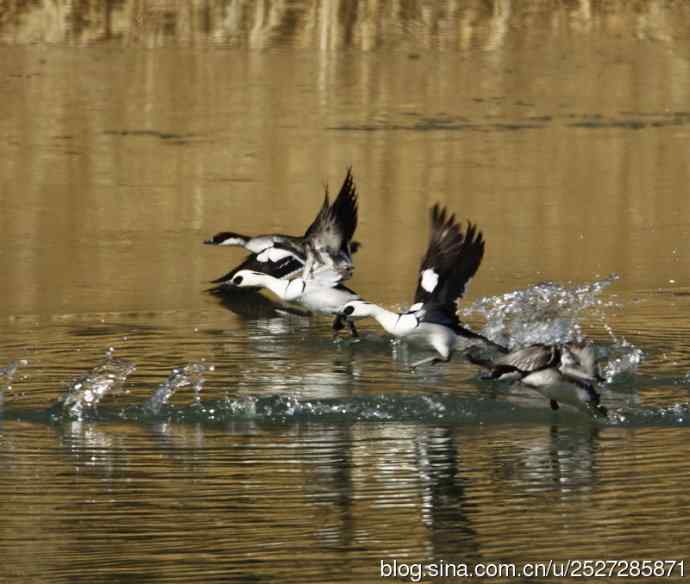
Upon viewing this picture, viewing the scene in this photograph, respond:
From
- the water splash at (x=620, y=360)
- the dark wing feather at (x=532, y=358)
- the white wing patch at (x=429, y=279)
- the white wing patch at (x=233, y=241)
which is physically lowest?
the water splash at (x=620, y=360)

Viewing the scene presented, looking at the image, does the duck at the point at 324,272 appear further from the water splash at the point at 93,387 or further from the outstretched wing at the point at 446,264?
the water splash at the point at 93,387

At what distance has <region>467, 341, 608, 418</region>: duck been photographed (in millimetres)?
9648

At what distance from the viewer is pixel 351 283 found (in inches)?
555

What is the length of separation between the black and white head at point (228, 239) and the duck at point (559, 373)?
4808mm

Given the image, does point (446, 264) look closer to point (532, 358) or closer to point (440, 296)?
point (440, 296)

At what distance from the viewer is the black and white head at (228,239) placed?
1456 cm

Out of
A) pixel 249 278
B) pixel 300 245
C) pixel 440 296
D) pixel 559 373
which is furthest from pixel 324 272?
pixel 559 373

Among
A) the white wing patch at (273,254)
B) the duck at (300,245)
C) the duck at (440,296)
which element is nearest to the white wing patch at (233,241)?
the duck at (300,245)

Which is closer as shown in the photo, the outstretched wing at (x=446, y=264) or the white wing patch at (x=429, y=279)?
the outstretched wing at (x=446, y=264)

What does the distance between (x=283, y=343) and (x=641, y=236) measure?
14.5ft

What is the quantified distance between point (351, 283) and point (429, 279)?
2.40m

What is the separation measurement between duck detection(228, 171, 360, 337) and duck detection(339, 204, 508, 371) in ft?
2.07

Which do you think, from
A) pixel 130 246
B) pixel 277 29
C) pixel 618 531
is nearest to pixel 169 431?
pixel 618 531

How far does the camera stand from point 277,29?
25125 mm
